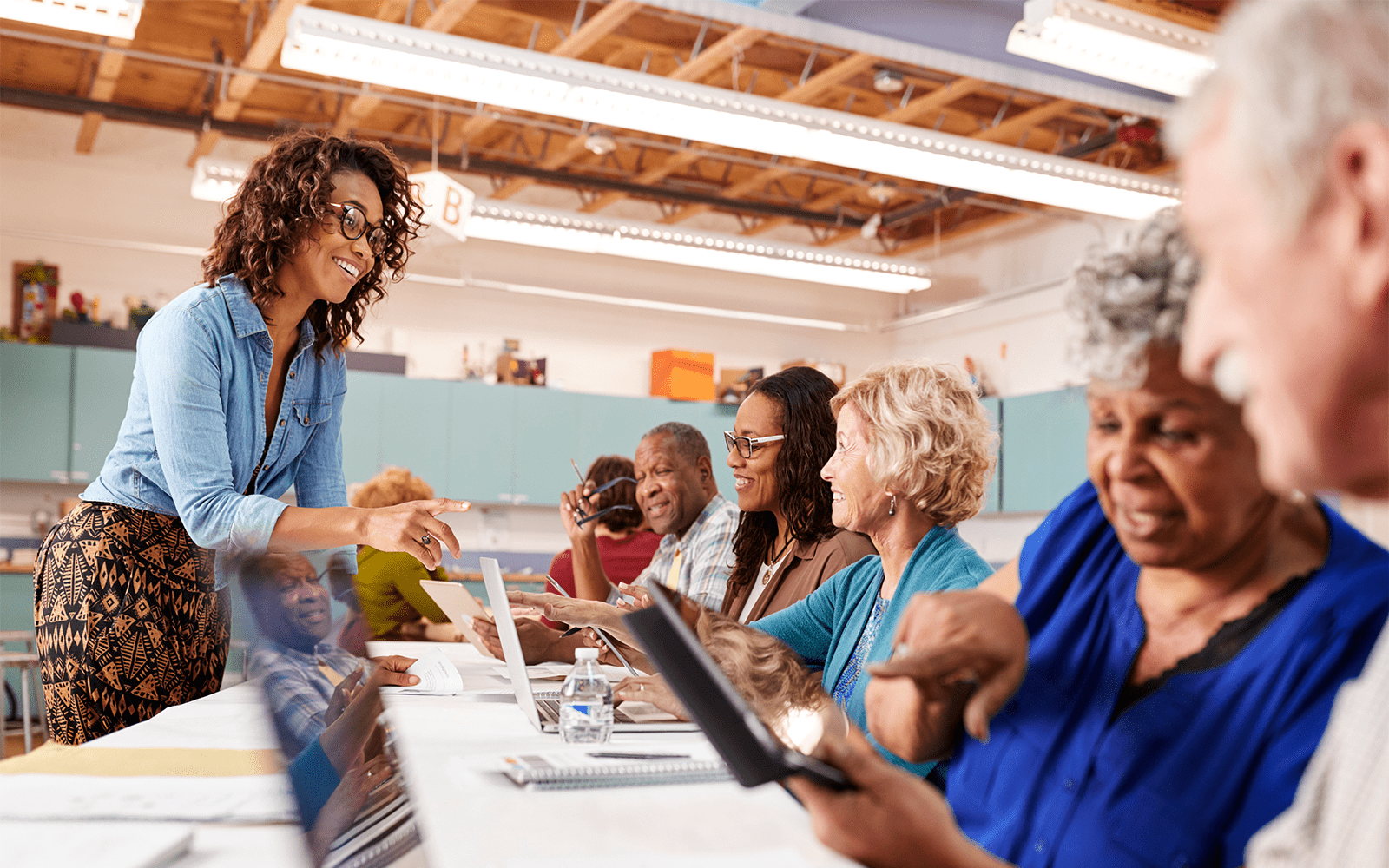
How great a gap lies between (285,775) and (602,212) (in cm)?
841

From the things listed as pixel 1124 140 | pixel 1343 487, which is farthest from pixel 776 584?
pixel 1124 140

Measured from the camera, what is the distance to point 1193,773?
0.92 meters

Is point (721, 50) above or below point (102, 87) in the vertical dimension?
above

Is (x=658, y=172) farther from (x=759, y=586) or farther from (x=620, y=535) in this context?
(x=759, y=586)

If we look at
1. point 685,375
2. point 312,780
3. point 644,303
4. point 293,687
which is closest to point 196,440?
point 293,687

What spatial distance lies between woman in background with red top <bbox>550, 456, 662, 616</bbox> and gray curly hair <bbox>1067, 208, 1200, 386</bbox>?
3.55 m

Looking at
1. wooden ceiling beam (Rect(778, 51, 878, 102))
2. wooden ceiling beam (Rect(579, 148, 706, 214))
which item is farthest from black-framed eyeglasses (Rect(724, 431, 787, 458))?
wooden ceiling beam (Rect(579, 148, 706, 214))

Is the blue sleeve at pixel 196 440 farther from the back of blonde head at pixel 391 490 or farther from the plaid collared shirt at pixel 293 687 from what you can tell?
the back of blonde head at pixel 391 490

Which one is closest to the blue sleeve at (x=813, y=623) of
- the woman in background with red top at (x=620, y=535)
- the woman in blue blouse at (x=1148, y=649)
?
the woman in blue blouse at (x=1148, y=649)

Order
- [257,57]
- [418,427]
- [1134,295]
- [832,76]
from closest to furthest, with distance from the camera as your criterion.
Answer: [1134,295]
[257,57]
[832,76]
[418,427]

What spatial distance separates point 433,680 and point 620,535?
257 centimetres

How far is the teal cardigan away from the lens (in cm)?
176

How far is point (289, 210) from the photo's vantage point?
2.04m

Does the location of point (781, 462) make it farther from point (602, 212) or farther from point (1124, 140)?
point (602, 212)
